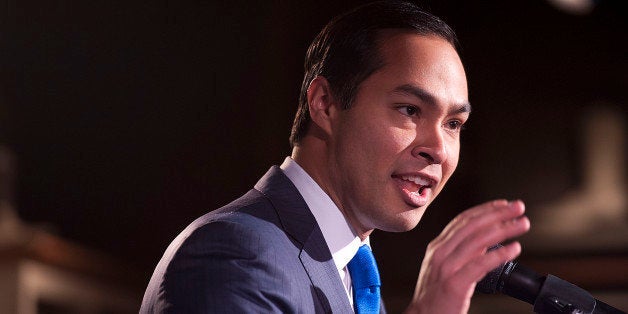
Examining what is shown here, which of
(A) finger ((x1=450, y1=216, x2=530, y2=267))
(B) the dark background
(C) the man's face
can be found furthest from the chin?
(B) the dark background

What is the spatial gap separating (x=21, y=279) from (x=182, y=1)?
89.6 inches

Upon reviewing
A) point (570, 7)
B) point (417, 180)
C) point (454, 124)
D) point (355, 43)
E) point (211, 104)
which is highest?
point (570, 7)

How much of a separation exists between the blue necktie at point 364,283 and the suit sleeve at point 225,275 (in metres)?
0.23

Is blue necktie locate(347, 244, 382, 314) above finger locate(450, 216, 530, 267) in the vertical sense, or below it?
below

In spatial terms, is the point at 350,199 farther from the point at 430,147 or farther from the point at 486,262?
the point at 486,262

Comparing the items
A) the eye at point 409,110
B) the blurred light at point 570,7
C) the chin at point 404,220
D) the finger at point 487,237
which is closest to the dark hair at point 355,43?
the eye at point 409,110

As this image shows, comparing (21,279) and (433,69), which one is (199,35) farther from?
(433,69)

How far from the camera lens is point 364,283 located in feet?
6.06

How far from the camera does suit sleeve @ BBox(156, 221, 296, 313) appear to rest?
1548mm

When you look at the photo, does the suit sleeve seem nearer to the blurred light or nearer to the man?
the man

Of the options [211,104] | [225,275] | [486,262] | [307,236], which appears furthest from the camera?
[211,104]

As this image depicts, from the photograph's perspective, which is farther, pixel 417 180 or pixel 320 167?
pixel 320 167

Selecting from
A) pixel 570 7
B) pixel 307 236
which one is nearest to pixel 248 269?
pixel 307 236

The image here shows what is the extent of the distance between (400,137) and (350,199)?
0.18 meters
